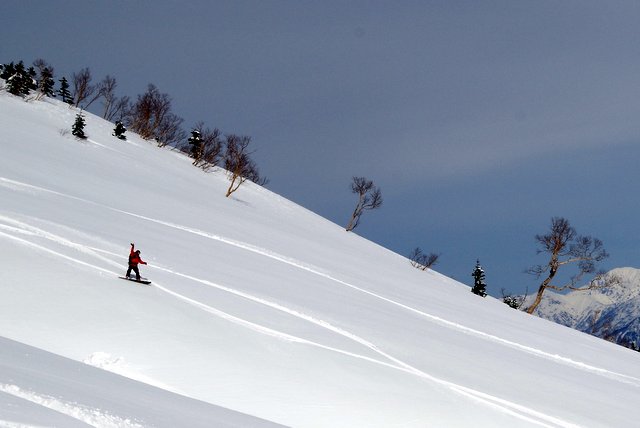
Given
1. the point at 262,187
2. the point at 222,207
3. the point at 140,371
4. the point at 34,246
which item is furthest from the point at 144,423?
the point at 262,187

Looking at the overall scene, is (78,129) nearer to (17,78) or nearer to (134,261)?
(17,78)

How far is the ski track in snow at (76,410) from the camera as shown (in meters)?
5.04

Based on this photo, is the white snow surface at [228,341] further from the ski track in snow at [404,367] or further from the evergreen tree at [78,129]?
the evergreen tree at [78,129]

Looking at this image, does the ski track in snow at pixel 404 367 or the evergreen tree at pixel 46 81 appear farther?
the evergreen tree at pixel 46 81

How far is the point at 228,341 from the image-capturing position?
33.8 feet

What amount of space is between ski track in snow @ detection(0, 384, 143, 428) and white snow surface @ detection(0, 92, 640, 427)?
0.7 inches

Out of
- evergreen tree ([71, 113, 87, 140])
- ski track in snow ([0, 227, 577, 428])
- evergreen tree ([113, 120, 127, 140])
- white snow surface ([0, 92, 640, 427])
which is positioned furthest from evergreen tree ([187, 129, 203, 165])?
ski track in snow ([0, 227, 577, 428])

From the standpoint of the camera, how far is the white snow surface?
7125 millimetres

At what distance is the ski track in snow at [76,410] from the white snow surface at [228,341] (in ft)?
0.06

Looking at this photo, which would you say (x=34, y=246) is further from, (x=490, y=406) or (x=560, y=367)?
(x=560, y=367)

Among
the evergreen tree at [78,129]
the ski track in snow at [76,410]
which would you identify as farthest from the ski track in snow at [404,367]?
the evergreen tree at [78,129]

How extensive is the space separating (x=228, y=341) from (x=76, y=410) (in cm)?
524

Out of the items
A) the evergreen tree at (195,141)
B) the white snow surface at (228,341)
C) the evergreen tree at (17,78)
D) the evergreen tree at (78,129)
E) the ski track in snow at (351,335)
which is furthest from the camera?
the evergreen tree at (195,141)

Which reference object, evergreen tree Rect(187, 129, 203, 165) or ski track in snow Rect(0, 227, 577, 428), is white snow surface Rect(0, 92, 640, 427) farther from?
evergreen tree Rect(187, 129, 203, 165)
